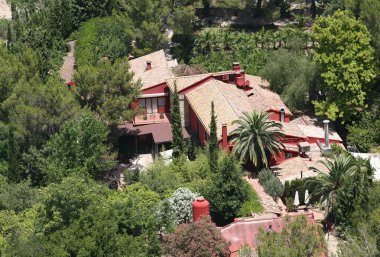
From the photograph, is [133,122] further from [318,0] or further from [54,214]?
[318,0]

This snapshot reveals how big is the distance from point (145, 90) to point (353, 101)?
633 inches

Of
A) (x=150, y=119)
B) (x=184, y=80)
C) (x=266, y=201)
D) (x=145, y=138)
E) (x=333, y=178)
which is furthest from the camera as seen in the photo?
(x=150, y=119)

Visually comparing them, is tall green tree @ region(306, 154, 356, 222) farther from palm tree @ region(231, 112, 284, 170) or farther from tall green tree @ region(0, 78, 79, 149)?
tall green tree @ region(0, 78, 79, 149)

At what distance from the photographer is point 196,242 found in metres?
36.6

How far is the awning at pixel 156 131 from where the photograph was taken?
5350 cm

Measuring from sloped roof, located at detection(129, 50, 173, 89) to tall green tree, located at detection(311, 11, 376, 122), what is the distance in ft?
39.7

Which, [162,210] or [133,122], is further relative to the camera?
[133,122]

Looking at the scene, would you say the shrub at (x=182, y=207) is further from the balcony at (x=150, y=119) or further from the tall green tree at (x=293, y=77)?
the tall green tree at (x=293, y=77)

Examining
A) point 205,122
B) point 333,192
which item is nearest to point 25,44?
point 205,122

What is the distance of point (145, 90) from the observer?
184 feet

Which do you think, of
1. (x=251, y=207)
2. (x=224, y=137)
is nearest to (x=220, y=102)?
(x=224, y=137)

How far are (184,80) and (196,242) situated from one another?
21.2m

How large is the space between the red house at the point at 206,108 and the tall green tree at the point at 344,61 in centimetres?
291

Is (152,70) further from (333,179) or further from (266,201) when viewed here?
(333,179)
